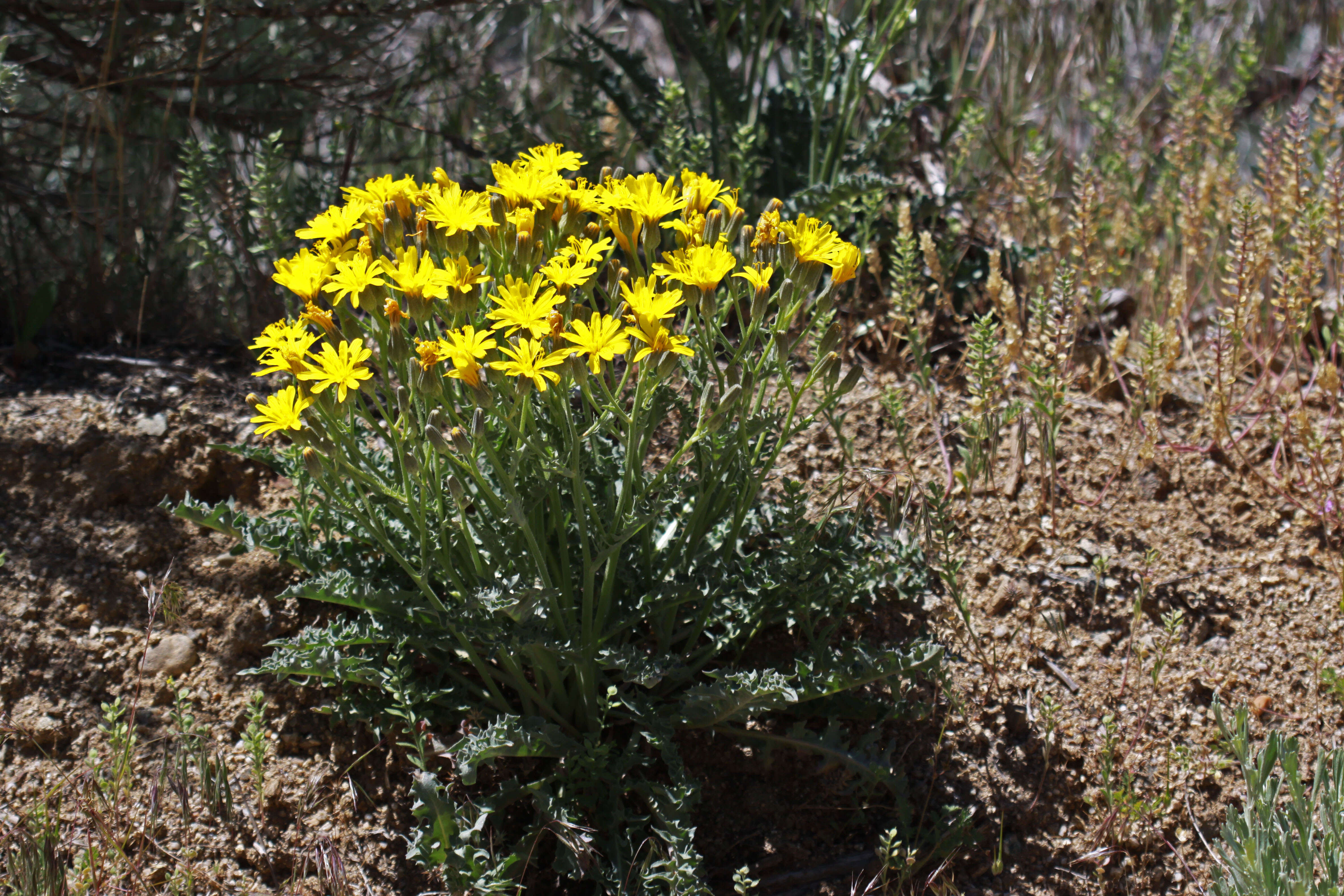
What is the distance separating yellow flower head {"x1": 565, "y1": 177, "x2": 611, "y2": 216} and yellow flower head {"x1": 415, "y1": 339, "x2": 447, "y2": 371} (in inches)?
14.6

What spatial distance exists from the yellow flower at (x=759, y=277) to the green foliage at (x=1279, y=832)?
43.9 inches

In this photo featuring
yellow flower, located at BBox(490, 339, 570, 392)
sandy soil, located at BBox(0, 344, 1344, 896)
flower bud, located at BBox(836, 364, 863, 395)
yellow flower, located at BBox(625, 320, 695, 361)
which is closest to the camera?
yellow flower, located at BBox(490, 339, 570, 392)

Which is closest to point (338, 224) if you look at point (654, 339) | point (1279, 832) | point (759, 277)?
point (654, 339)

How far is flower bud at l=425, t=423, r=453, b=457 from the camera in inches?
65.8

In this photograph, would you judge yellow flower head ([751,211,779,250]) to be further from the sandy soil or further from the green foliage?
the green foliage

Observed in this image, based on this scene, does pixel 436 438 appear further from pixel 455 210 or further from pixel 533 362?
pixel 455 210

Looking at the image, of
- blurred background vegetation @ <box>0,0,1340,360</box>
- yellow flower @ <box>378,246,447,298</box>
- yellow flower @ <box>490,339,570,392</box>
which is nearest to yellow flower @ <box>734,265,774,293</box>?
yellow flower @ <box>490,339,570,392</box>

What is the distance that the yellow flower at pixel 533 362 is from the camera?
1.64 meters

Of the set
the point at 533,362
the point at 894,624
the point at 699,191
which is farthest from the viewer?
the point at 894,624

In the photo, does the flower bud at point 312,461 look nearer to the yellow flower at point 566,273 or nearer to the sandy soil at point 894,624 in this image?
the yellow flower at point 566,273

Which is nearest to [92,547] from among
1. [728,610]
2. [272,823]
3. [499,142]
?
[272,823]

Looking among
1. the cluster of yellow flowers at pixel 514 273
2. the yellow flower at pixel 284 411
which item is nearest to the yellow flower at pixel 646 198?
the cluster of yellow flowers at pixel 514 273

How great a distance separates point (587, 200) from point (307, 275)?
513 millimetres

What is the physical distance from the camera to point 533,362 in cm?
167
